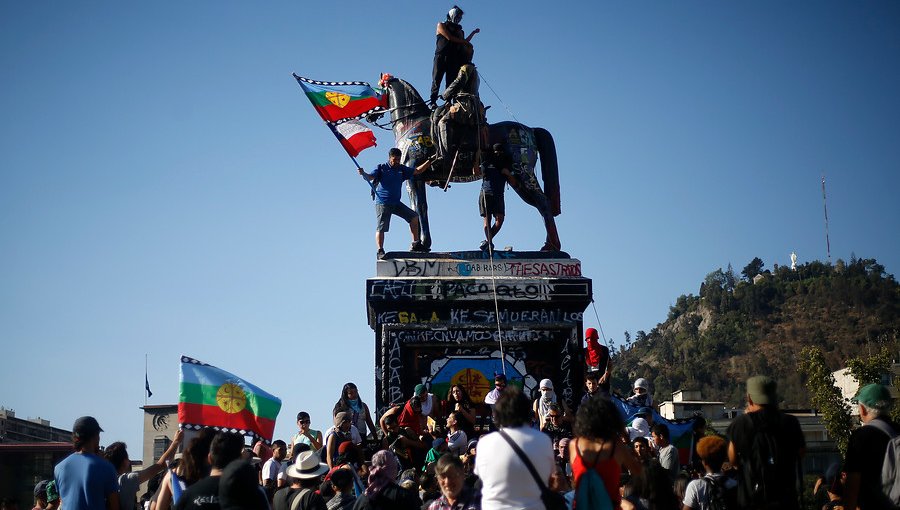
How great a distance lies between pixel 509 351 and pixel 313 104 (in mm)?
7726

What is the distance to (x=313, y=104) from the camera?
27.3 meters

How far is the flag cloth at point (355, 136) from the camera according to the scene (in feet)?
87.0

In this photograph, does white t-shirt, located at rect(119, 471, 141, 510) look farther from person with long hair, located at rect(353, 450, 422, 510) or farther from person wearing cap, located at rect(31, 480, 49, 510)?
person wearing cap, located at rect(31, 480, 49, 510)

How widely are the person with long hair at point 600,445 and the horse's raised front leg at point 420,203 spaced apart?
50.2 feet

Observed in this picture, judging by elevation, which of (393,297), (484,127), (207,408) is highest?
(484,127)

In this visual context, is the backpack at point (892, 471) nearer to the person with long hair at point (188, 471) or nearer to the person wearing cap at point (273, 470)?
the person with long hair at point (188, 471)

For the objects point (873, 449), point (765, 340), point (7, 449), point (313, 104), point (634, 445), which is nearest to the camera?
point (873, 449)

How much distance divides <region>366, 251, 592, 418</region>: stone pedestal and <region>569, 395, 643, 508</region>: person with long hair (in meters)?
13.9

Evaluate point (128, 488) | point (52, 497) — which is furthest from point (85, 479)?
point (52, 497)

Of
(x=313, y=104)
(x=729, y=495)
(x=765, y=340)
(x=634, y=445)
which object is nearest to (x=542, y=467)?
(x=729, y=495)

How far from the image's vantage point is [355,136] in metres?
26.6

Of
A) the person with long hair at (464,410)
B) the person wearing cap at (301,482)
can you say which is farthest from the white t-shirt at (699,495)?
the person with long hair at (464,410)

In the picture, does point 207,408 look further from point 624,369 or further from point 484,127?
point 624,369

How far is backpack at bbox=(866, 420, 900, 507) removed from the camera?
10078 millimetres
